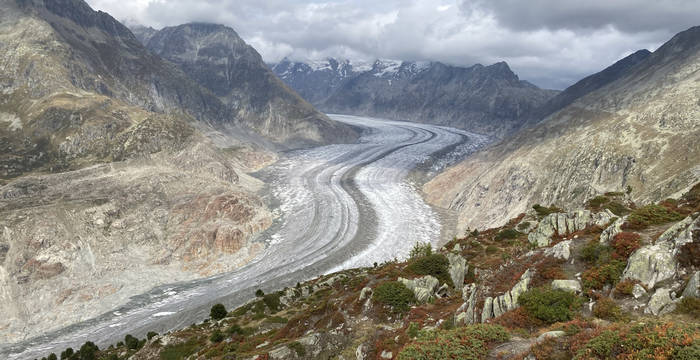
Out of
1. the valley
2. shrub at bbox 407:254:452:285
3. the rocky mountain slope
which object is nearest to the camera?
shrub at bbox 407:254:452:285

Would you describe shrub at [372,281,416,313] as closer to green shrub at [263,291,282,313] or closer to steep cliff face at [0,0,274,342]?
green shrub at [263,291,282,313]

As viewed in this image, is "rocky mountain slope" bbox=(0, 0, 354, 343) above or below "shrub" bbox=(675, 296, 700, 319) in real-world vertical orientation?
above

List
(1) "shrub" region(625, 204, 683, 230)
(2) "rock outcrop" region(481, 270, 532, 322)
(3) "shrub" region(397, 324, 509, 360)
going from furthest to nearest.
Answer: (1) "shrub" region(625, 204, 683, 230) → (2) "rock outcrop" region(481, 270, 532, 322) → (3) "shrub" region(397, 324, 509, 360)

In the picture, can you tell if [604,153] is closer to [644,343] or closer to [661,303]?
[661,303]

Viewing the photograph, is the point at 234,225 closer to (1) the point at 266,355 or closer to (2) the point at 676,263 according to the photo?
(1) the point at 266,355

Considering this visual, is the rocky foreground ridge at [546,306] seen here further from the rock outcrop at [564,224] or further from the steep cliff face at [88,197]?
the steep cliff face at [88,197]

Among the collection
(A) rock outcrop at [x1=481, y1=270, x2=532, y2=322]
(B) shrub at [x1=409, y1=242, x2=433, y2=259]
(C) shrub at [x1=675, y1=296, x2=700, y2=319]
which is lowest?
(B) shrub at [x1=409, y1=242, x2=433, y2=259]

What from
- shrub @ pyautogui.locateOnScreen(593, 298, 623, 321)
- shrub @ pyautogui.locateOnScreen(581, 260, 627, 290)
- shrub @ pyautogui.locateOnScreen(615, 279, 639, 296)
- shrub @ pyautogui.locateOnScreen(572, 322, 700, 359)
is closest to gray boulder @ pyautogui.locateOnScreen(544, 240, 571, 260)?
shrub @ pyautogui.locateOnScreen(581, 260, 627, 290)

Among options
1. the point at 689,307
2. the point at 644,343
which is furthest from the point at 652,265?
the point at 644,343
